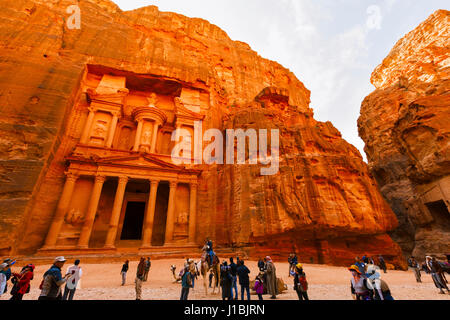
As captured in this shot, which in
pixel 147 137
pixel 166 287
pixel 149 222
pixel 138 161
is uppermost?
pixel 147 137

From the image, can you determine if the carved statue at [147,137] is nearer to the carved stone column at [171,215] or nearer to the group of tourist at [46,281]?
the carved stone column at [171,215]

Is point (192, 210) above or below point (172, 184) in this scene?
below

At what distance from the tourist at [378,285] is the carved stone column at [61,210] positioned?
17.7 metres

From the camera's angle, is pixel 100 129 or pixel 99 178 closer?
pixel 99 178

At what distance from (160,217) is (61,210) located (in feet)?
25.0

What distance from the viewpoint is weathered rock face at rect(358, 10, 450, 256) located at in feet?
60.1

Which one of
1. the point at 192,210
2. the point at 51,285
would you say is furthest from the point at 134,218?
the point at 51,285

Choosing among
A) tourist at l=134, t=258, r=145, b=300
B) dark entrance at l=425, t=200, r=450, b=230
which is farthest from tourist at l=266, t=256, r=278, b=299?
dark entrance at l=425, t=200, r=450, b=230

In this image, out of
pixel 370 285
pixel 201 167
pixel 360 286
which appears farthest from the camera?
pixel 201 167

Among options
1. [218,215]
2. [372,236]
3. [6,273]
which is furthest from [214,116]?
[6,273]

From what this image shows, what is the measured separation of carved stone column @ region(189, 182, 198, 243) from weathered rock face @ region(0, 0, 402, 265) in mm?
623

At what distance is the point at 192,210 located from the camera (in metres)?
18.2

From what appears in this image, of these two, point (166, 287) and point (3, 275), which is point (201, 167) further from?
Result: point (3, 275)
